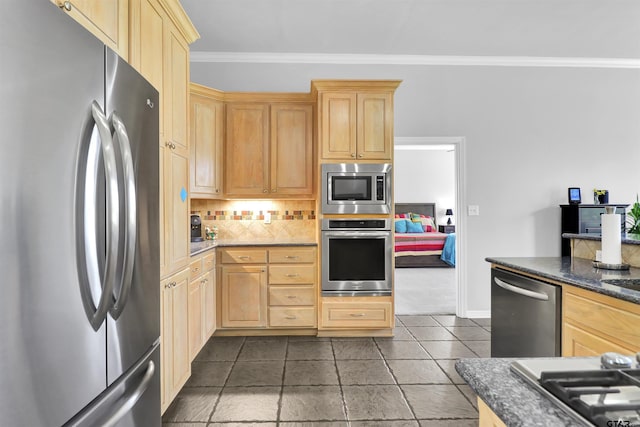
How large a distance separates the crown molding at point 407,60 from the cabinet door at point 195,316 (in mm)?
2464

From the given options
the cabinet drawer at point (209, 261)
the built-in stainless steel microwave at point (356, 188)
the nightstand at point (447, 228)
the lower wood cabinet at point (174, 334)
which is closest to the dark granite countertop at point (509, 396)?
the lower wood cabinet at point (174, 334)

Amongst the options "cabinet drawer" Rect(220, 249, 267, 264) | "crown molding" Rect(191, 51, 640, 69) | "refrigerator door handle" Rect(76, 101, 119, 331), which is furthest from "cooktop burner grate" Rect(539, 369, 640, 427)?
"crown molding" Rect(191, 51, 640, 69)

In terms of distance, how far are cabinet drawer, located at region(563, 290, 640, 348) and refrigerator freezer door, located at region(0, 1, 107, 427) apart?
1.77 metres

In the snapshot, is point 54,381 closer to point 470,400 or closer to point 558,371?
point 558,371

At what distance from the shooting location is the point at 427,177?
955cm

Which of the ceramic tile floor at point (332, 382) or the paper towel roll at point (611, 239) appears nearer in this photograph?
the paper towel roll at point (611, 239)

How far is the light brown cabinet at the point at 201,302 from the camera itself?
2.60m

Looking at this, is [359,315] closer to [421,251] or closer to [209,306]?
[209,306]

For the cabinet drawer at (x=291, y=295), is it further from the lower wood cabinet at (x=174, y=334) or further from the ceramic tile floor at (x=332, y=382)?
the lower wood cabinet at (x=174, y=334)

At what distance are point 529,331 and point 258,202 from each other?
289 centimetres

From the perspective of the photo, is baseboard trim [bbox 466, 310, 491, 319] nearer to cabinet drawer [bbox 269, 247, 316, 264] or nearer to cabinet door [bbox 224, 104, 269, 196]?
cabinet drawer [bbox 269, 247, 316, 264]

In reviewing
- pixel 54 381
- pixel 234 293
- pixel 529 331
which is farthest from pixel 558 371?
pixel 234 293

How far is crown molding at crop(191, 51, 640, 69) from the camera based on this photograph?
13.0 ft

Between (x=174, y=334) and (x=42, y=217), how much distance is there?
1522mm
